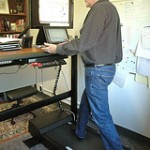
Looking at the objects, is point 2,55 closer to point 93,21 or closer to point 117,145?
point 93,21

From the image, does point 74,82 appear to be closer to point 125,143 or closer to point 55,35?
point 55,35

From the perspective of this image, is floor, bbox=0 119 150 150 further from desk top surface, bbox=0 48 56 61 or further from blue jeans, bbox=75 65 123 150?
desk top surface, bbox=0 48 56 61

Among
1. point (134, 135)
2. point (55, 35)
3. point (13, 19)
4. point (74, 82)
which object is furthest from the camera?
point (13, 19)

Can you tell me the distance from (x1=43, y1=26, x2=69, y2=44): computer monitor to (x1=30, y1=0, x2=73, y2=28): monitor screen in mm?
45

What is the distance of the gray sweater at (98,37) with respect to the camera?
146cm

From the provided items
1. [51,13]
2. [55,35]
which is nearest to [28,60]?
[55,35]

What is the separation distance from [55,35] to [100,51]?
2.33ft

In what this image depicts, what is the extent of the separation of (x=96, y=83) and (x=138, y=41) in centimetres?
68

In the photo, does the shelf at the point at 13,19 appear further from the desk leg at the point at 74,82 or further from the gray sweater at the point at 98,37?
the gray sweater at the point at 98,37

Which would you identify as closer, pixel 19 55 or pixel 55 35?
pixel 19 55

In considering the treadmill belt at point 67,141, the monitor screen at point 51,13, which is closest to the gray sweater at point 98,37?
the monitor screen at point 51,13

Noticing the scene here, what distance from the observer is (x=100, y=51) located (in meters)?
1.57

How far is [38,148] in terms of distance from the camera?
208cm

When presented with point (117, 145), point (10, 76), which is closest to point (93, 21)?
point (117, 145)
